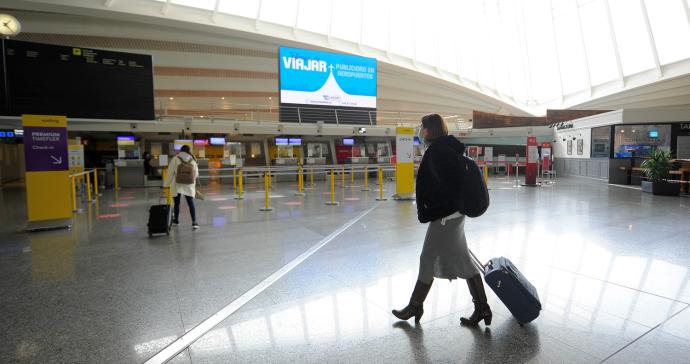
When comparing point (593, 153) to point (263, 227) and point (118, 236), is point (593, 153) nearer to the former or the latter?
point (263, 227)

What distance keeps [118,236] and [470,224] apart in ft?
21.6

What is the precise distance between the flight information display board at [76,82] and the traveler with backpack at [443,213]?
39.5 feet

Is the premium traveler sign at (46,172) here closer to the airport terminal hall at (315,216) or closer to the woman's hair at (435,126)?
the airport terminal hall at (315,216)

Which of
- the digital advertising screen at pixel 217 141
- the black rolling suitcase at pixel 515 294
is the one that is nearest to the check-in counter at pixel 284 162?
the digital advertising screen at pixel 217 141

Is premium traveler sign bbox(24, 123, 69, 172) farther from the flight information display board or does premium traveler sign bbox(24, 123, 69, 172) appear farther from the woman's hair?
the woman's hair

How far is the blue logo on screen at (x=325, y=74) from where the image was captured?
16016mm

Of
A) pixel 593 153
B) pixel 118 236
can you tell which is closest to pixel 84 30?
pixel 118 236

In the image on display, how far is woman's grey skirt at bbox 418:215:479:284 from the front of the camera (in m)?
3.01

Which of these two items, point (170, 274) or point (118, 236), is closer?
point (170, 274)

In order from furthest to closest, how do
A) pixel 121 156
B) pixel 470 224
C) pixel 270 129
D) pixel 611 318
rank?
pixel 270 129
pixel 121 156
pixel 470 224
pixel 611 318

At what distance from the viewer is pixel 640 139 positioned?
55.2 feet

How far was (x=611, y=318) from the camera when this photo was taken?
10.4 feet

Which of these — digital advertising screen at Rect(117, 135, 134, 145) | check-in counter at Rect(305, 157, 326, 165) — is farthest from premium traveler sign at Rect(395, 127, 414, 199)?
digital advertising screen at Rect(117, 135, 134, 145)

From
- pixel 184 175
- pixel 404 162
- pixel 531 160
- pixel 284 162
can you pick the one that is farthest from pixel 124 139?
pixel 531 160
